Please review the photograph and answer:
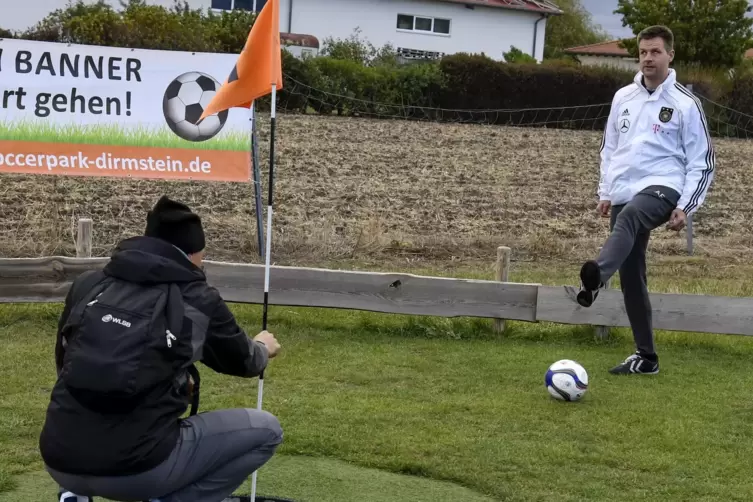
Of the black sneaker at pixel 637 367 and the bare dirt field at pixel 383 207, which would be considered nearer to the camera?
the black sneaker at pixel 637 367

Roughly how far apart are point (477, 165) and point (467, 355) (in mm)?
12749

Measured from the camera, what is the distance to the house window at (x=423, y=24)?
173ft

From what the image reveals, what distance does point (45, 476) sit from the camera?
540cm

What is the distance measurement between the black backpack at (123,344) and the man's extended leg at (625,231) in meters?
3.52

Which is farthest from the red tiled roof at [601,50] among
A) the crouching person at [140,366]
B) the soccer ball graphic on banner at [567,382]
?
the crouching person at [140,366]

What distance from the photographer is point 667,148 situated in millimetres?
7172

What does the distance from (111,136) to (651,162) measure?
17.9 feet

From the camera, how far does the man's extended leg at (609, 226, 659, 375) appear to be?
7352 millimetres

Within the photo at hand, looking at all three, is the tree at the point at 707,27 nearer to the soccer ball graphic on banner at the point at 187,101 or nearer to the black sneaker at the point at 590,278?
the soccer ball graphic on banner at the point at 187,101

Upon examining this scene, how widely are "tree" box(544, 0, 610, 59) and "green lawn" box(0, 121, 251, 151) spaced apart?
7501 cm

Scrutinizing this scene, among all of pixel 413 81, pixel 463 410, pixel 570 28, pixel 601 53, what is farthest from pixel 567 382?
pixel 570 28

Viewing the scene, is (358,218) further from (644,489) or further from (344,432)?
(644,489)

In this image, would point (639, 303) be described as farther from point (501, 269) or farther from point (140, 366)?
point (140, 366)

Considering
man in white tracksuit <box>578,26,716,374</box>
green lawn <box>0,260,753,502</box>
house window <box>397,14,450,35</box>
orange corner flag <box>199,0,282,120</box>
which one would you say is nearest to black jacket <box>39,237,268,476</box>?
green lawn <box>0,260,753,502</box>
